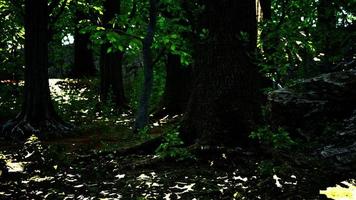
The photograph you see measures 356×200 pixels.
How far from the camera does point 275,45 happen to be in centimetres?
864

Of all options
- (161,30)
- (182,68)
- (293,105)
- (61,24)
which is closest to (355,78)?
(293,105)

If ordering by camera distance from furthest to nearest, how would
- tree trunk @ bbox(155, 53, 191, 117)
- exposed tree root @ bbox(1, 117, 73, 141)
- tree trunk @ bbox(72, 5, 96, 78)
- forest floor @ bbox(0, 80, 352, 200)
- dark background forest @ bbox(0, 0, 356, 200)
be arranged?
tree trunk @ bbox(72, 5, 96, 78) → tree trunk @ bbox(155, 53, 191, 117) → exposed tree root @ bbox(1, 117, 73, 141) → dark background forest @ bbox(0, 0, 356, 200) → forest floor @ bbox(0, 80, 352, 200)

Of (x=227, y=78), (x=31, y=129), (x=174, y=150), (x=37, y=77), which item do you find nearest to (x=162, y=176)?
(x=174, y=150)

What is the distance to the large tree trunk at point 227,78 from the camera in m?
7.88

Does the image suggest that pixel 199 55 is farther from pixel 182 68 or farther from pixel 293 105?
pixel 182 68

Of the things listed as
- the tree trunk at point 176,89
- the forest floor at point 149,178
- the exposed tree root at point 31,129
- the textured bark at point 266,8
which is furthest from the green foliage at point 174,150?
the tree trunk at point 176,89

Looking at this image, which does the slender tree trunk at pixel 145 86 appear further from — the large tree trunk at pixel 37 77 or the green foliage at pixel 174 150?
the green foliage at pixel 174 150

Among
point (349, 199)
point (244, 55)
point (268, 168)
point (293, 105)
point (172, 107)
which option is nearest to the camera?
point (349, 199)

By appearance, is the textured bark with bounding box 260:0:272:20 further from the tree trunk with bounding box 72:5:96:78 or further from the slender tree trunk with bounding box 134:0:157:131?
the tree trunk with bounding box 72:5:96:78

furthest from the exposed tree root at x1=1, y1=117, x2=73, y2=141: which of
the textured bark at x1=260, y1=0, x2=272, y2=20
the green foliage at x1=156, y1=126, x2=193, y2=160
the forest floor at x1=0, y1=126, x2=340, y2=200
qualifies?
the textured bark at x1=260, y1=0, x2=272, y2=20

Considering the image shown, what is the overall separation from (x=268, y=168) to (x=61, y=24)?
781 inches

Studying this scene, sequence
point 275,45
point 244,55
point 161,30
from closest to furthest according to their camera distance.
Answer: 1. point 244,55
2. point 275,45
3. point 161,30

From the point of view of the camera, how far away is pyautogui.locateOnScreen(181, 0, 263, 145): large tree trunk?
25.9 feet

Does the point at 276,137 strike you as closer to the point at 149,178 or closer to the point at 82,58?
the point at 149,178
